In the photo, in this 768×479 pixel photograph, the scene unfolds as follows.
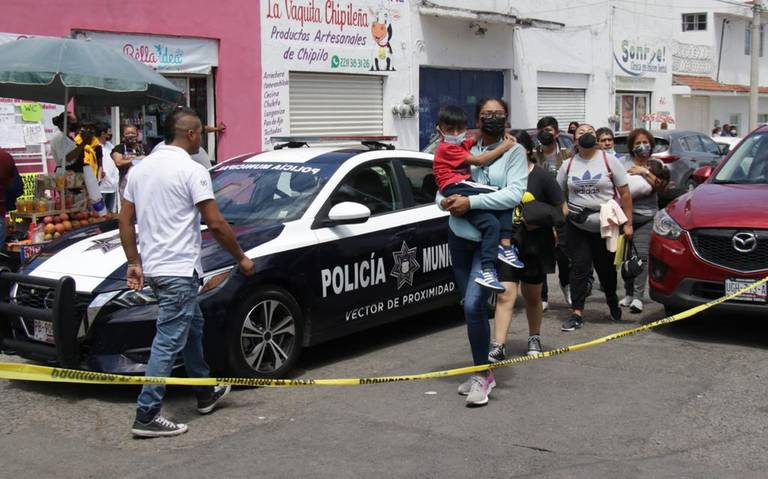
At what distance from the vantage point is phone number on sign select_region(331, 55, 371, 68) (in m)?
18.0

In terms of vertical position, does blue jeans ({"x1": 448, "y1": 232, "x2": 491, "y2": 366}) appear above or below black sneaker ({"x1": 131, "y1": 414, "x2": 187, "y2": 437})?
above

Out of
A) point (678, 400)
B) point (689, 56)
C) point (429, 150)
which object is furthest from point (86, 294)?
point (689, 56)

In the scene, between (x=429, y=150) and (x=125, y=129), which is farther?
(x=429, y=150)

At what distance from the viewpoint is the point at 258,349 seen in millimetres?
6195

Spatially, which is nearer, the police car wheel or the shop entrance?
the police car wheel

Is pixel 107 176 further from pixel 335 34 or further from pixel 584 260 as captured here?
pixel 335 34

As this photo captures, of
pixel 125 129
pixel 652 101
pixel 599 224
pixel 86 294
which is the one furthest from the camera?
pixel 652 101

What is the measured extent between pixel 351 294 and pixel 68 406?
2.17 meters

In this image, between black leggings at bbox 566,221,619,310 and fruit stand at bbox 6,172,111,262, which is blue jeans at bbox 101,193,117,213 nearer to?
fruit stand at bbox 6,172,111,262

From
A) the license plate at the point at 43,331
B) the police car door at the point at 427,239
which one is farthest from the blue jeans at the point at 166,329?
the police car door at the point at 427,239

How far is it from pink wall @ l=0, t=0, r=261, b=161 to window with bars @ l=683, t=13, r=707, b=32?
27527 millimetres

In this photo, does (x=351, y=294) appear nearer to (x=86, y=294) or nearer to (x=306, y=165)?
(x=306, y=165)

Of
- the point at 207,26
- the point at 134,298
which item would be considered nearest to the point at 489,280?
the point at 134,298

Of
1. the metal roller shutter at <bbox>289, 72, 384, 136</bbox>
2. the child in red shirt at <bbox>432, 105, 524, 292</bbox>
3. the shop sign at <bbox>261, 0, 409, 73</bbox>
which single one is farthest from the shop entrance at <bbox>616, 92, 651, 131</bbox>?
the child in red shirt at <bbox>432, 105, 524, 292</bbox>
